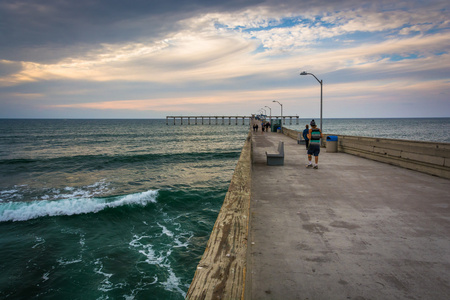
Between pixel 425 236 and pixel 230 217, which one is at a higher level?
pixel 230 217

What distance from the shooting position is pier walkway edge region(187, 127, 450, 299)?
2928 mm

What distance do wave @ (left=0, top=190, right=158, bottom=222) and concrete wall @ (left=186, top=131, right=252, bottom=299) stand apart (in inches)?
398

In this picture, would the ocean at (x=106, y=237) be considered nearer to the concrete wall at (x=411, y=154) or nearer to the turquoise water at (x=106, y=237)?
the turquoise water at (x=106, y=237)

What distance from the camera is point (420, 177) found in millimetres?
9094

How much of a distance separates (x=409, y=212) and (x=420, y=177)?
4418 millimetres

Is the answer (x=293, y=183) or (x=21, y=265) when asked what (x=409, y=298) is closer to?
(x=293, y=183)

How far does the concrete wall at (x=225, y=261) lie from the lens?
2.19 m

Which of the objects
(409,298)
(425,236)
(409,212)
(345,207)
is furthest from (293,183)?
(409,298)

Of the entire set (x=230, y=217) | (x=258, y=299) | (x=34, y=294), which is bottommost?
(x=34, y=294)

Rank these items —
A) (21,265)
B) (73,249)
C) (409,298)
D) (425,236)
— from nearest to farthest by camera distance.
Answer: (409,298)
(425,236)
(21,265)
(73,249)

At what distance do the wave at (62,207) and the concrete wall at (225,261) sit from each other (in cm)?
1012

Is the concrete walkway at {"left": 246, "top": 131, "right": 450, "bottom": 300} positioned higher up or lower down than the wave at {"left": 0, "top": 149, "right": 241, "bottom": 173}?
higher up

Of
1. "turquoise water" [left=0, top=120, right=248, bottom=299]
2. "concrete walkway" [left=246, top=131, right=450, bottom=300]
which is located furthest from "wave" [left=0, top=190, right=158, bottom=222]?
"concrete walkway" [left=246, top=131, right=450, bottom=300]

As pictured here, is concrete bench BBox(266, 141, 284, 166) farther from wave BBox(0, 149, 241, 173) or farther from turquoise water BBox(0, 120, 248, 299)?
wave BBox(0, 149, 241, 173)
